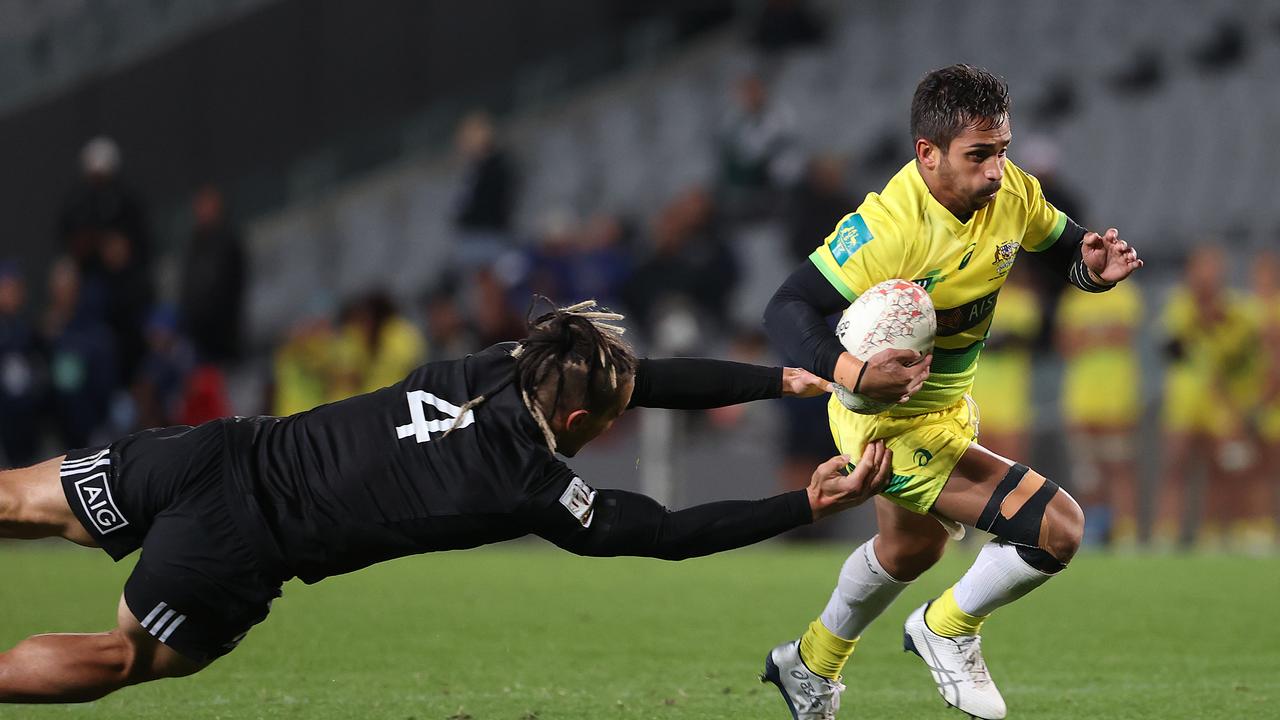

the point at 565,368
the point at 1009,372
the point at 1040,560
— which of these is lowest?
the point at 1009,372

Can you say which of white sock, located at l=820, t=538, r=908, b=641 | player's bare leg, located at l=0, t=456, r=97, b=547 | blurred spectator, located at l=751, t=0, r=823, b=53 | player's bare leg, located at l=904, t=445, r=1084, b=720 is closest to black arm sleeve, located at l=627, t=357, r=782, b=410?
player's bare leg, located at l=904, t=445, r=1084, b=720

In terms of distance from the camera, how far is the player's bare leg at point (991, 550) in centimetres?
598

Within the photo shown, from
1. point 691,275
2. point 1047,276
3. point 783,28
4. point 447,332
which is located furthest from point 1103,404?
point 783,28

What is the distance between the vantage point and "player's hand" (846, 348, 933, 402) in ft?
17.0

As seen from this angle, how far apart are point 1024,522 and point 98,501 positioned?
3008mm

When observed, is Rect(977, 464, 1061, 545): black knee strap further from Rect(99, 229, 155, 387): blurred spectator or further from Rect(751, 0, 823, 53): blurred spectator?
Rect(751, 0, 823, 53): blurred spectator

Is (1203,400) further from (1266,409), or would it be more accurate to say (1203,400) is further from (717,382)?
(717,382)

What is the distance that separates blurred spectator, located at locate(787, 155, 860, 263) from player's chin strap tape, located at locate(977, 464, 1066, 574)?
806cm

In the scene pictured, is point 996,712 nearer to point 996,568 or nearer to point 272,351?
point 996,568

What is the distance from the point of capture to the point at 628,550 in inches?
201

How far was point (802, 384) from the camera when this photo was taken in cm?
554

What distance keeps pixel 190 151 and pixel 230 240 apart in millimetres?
4431

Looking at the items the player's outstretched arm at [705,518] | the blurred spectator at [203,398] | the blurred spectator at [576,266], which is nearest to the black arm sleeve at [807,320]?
the player's outstretched arm at [705,518]

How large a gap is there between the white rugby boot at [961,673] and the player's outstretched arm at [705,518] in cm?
132
